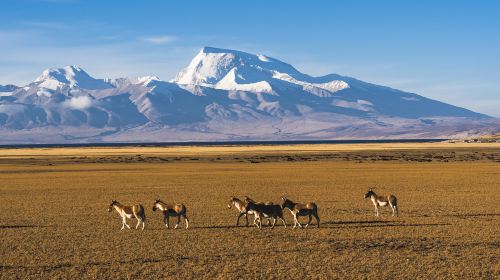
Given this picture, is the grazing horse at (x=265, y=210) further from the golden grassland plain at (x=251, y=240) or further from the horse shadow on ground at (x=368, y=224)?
the horse shadow on ground at (x=368, y=224)

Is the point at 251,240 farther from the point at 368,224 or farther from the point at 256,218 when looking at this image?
the point at 368,224

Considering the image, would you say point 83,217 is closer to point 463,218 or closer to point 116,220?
point 116,220

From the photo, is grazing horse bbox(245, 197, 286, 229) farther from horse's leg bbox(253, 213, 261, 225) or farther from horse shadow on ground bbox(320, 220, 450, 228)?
horse shadow on ground bbox(320, 220, 450, 228)

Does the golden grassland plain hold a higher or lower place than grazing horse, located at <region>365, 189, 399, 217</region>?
lower

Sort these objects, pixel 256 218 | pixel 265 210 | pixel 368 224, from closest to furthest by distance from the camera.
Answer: pixel 265 210
pixel 256 218
pixel 368 224

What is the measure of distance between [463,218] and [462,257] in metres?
7.47

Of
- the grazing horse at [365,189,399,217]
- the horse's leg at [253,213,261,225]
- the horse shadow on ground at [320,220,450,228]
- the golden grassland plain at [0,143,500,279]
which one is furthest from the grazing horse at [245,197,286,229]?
the grazing horse at [365,189,399,217]

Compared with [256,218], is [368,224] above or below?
below

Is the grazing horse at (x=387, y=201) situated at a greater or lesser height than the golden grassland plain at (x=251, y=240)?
greater

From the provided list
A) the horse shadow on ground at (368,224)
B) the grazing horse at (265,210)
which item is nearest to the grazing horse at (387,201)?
the horse shadow on ground at (368,224)

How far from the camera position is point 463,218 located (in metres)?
24.8

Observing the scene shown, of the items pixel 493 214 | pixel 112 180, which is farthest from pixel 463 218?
pixel 112 180

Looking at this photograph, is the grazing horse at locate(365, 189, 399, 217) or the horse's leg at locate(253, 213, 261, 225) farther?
the grazing horse at locate(365, 189, 399, 217)

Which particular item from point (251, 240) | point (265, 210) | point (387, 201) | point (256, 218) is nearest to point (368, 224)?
point (387, 201)
